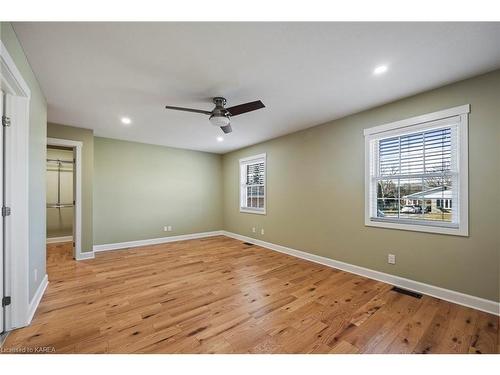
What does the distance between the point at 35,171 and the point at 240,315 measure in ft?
8.90

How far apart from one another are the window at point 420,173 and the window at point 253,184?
2482 mm

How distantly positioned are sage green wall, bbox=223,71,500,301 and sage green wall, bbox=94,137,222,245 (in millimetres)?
1337

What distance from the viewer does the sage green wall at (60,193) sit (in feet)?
17.5

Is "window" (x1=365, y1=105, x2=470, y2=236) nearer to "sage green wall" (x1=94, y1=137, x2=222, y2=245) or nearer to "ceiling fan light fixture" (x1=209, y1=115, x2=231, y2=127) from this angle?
"ceiling fan light fixture" (x1=209, y1=115, x2=231, y2=127)

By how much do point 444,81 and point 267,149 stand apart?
3181 mm

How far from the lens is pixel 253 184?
556 cm

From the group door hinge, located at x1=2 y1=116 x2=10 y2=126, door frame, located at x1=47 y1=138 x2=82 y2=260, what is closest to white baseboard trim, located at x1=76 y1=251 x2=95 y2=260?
door frame, located at x1=47 y1=138 x2=82 y2=260

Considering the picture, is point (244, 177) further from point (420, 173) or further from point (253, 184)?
point (420, 173)

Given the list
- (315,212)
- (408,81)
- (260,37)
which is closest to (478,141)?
(408,81)

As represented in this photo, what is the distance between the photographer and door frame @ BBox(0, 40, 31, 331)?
6.10 ft

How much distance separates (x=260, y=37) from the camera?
1.70m

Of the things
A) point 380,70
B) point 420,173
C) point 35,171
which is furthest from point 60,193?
point 420,173

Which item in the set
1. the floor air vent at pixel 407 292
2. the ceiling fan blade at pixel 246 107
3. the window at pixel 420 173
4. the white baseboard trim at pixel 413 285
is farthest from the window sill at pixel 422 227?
the ceiling fan blade at pixel 246 107
